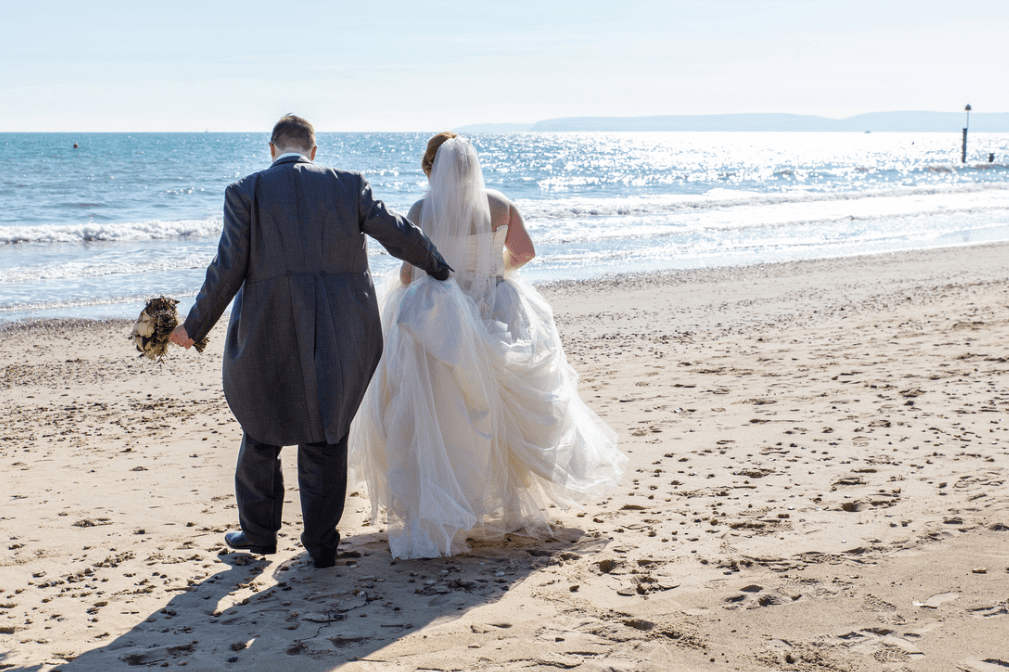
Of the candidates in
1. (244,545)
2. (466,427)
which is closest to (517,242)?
(466,427)

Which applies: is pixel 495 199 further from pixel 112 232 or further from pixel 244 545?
pixel 112 232

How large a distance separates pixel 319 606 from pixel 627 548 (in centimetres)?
127

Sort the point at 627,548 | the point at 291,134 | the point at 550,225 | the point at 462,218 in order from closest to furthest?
the point at 291,134 → the point at 627,548 → the point at 462,218 → the point at 550,225

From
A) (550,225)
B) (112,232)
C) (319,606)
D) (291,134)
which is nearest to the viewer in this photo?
(319,606)

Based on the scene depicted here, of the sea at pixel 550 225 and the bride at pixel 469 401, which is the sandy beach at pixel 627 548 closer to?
the bride at pixel 469 401

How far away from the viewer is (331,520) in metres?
3.35

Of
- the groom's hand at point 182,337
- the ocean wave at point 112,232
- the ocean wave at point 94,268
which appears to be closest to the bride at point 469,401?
the groom's hand at point 182,337

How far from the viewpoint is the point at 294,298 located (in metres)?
3.12

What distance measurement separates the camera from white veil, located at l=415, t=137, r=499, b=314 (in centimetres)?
364

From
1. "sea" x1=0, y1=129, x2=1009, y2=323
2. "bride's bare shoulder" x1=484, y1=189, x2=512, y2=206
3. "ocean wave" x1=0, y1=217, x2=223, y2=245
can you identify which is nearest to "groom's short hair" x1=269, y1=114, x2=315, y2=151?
"bride's bare shoulder" x1=484, y1=189, x2=512, y2=206

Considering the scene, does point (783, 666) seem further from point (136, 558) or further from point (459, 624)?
point (136, 558)

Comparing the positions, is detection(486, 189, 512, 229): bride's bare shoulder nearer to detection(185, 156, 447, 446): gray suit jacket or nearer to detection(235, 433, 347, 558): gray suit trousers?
detection(185, 156, 447, 446): gray suit jacket

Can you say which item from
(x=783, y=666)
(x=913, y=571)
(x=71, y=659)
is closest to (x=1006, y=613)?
(x=913, y=571)

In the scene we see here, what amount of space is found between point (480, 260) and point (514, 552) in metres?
1.29
